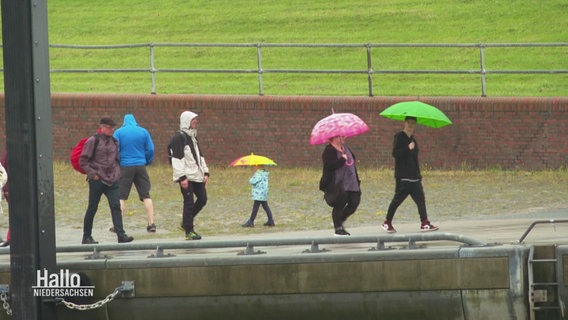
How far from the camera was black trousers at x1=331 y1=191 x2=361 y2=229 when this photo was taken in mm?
14734

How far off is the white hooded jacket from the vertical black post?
423 centimetres

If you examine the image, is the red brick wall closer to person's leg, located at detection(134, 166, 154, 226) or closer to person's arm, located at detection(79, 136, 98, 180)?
person's leg, located at detection(134, 166, 154, 226)

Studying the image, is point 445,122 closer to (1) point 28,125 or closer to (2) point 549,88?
(1) point 28,125

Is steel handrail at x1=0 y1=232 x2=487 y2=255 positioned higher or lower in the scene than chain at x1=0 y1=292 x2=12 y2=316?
higher

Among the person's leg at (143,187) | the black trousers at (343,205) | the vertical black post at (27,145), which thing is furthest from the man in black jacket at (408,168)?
the vertical black post at (27,145)

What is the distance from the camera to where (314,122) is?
24.1 m

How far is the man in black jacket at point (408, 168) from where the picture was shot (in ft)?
51.4

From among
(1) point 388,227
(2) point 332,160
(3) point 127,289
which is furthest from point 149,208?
(3) point 127,289

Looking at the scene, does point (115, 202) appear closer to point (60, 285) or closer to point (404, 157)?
point (404, 157)

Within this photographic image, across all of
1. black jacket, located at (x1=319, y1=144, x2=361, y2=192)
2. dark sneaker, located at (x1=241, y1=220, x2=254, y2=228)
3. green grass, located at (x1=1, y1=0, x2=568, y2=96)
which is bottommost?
dark sneaker, located at (x1=241, y1=220, x2=254, y2=228)

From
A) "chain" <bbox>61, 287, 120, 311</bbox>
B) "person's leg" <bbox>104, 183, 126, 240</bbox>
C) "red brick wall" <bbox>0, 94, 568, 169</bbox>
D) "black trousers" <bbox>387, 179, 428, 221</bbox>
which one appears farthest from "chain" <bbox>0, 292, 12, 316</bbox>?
"red brick wall" <bbox>0, 94, 568, 169</bbox>

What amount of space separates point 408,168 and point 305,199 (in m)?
5.18

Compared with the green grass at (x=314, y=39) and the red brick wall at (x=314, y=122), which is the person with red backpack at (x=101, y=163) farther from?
the green grass at (x=314, y=39)

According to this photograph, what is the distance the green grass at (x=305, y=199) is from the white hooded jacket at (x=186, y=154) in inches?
80.4
